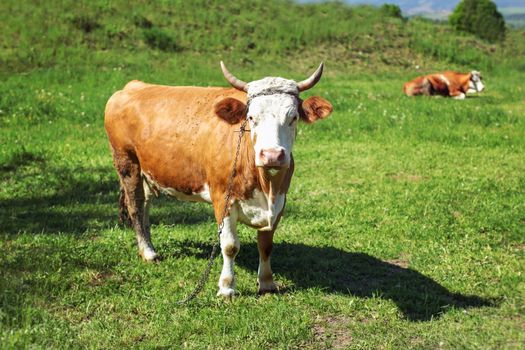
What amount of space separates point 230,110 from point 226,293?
1.86 meters

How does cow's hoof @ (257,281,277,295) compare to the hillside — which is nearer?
cow's hoof @ (257,281,277,295)

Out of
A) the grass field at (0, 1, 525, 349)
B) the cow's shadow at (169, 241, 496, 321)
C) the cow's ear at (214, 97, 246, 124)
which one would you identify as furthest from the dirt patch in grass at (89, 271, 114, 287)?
the cow's ear at (214, 97, 246, 124)

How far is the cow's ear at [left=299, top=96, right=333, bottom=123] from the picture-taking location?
5637mm

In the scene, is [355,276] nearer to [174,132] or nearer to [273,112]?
[273,112]

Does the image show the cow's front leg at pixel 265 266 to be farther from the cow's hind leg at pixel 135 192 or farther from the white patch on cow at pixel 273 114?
the cow's hind leg at pixel 135 192

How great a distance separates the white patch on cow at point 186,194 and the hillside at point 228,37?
15.2 meters

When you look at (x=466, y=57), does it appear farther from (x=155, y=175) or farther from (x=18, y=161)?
(x=155, y=175)

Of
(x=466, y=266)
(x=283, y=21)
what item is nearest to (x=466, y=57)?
(x=283, y=21)

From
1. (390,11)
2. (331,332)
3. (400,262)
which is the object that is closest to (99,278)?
(331,332)

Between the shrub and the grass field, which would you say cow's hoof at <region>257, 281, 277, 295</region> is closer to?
the grass field

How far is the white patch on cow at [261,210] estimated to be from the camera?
5.70 m

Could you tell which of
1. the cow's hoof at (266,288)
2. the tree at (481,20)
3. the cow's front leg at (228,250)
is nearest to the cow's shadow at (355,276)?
the cow's hoof at (266,288)

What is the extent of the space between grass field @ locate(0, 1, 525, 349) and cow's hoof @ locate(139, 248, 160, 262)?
13 centimetres

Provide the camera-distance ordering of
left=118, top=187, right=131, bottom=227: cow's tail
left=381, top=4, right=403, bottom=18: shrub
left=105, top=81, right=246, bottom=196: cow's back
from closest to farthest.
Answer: left=105, top=81, right=246, bottom=196: cow's back, left=118, top=187, right=131, bottom=227: cow's tail, left=381, top=4, right=403, bottom=18: shrub
